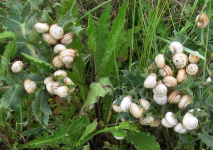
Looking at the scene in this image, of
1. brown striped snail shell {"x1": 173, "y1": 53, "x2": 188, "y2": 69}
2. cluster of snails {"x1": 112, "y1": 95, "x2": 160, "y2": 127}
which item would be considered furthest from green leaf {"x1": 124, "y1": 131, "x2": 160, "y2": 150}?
brown striped snail shell {"x1": 173, "y1": 53, "x2": 188, "y2": 69}

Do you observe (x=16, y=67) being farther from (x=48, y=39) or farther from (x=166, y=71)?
(x=166, y=71)

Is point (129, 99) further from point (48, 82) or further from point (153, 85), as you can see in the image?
point (48, 82)

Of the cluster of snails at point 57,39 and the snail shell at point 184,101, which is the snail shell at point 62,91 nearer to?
the cluster of snails at point 57,39

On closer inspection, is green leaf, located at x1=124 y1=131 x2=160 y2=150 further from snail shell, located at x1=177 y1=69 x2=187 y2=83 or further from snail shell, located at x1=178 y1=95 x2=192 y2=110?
snail shell, located at x1=177 y1=69 x2=187 y2=83

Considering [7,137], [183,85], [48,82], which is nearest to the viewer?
[183,85]

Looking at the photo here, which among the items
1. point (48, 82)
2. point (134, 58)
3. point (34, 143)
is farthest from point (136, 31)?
point (34, 143)

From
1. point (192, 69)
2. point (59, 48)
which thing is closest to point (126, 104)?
point (192, 69)

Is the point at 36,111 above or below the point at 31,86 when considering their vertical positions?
below
